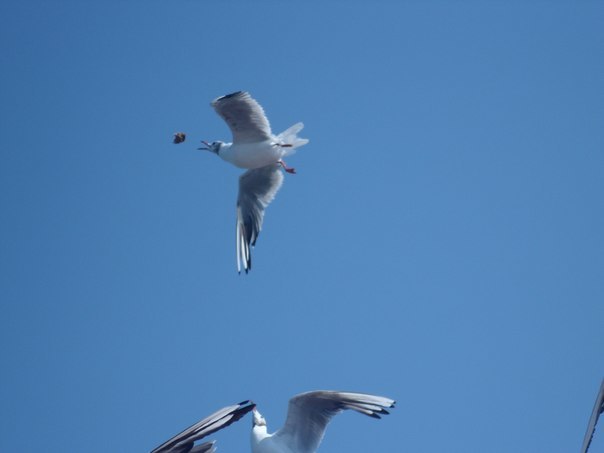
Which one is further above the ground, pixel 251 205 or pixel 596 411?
pixel 251 205

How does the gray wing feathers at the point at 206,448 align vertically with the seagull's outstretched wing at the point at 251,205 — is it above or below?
below

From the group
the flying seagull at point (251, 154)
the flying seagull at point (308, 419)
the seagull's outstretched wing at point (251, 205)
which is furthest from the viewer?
the seagull's outstretched wing at point (251, 205)

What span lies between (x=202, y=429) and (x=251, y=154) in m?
8.33

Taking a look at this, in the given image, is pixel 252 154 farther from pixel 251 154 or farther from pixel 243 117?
pixel 243 117

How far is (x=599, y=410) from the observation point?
9141 mm

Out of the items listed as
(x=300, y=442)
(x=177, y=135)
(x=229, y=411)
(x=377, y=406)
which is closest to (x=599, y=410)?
(x=377, y=406)

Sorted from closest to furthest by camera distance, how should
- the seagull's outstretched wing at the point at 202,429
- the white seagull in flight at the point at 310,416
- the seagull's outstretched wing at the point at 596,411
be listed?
the seagull's outstretched wing at the point at 202,429
the seagull's outstretched wing at the point at 596,411
the white seagull in flight at the point at 310,416

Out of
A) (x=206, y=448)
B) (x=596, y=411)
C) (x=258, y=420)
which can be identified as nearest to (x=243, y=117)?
(x=258, y=420)

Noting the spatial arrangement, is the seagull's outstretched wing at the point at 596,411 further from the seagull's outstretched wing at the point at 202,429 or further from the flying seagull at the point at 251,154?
the flying seagull at the point at 251,154

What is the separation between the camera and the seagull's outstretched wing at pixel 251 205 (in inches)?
581

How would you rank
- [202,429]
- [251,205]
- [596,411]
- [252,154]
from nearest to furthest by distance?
[202,429]
[596,411]
[252,154]
[251,205]

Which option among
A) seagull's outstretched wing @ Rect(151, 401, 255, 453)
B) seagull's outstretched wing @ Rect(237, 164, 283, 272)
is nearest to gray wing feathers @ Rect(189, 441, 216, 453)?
seagull's outstretched wing @ Rect(151, 401, 255, 453)

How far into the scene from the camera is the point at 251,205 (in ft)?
48.8

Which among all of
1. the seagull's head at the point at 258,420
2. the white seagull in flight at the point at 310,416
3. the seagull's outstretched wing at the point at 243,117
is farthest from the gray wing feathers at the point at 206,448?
the seagull's outstretched wing at the point at 243,117
